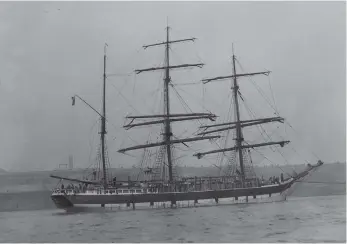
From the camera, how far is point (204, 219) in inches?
1481

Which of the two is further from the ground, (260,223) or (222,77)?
(222,77)

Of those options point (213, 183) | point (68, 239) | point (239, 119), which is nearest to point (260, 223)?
point (68, 239)

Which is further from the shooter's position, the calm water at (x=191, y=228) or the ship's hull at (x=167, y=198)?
the ship's hull at (x=167, y=198)

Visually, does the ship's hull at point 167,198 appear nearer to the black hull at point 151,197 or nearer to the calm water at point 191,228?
the black hull at point 151,197

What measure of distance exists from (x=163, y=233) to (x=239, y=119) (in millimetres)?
29424

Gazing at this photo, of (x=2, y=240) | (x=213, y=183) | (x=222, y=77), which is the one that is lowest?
(x=2, y=240)

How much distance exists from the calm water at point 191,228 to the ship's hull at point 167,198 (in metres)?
5.70

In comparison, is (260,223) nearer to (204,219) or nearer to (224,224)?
(224,224)

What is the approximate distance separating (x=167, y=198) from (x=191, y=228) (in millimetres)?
17943

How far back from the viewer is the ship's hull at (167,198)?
48.9 meters

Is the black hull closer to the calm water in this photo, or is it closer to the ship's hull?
the ship's hull

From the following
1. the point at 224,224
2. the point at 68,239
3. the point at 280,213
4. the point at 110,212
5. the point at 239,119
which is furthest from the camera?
the point at 239,119

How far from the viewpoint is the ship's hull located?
4894 cm

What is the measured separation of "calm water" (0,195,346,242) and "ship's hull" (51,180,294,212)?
570 centimetres
